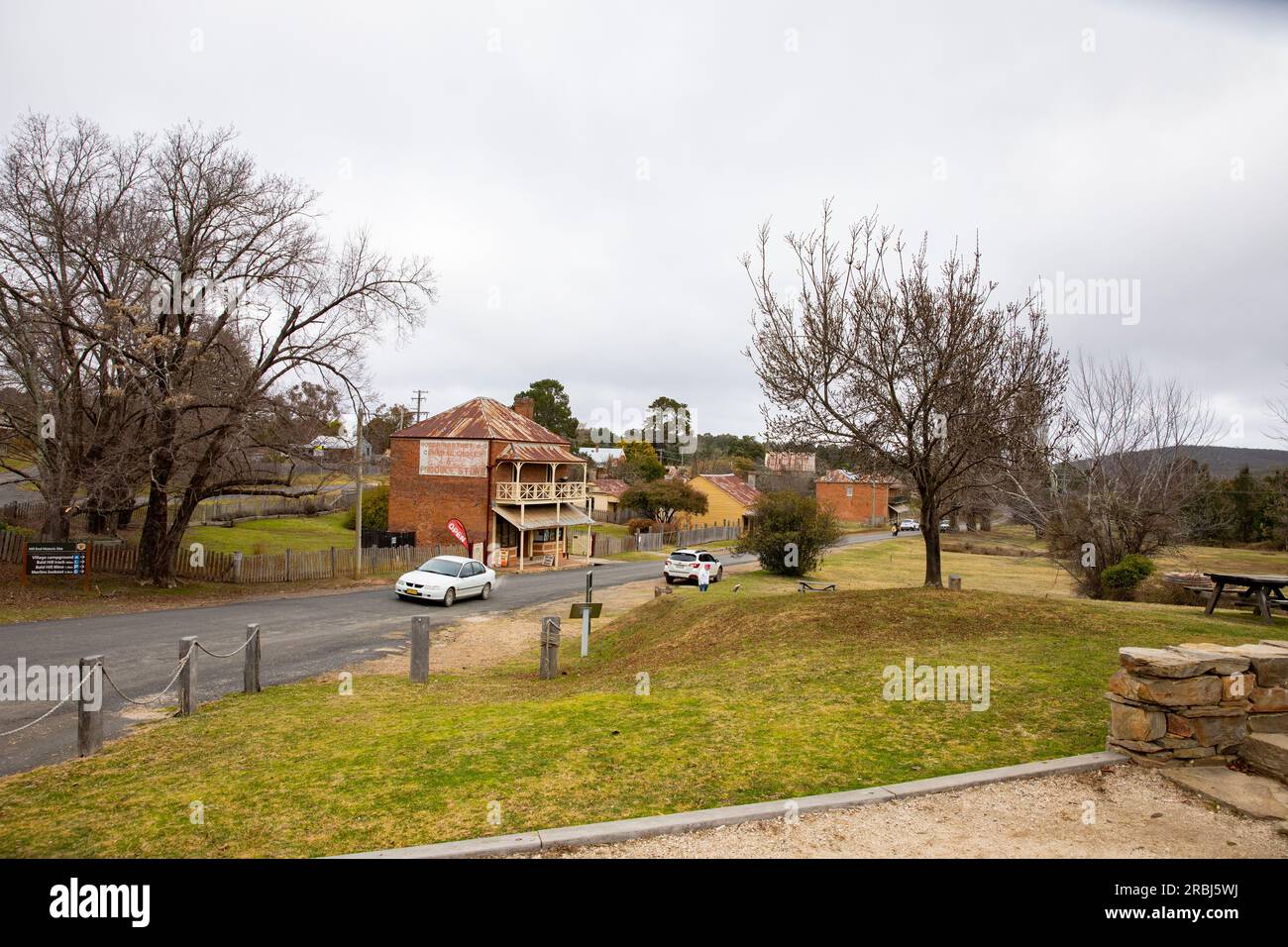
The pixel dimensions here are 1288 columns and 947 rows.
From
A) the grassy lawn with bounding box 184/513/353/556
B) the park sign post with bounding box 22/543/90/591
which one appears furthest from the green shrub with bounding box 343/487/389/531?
the park sign post with bounding box 22/543/90/591

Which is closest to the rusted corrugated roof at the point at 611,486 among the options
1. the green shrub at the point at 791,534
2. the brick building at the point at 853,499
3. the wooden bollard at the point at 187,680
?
the brick building at the point at 853,499

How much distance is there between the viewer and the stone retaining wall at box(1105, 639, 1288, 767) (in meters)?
6.05

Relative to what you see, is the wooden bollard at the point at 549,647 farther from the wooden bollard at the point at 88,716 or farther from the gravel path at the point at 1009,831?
the gravel path at the point at 1009,831

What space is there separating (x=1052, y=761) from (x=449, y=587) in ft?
64.5

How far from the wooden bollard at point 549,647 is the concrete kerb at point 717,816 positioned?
293 inches

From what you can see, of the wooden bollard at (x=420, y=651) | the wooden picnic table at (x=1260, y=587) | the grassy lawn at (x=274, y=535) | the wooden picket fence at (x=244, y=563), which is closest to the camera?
the wooden bollard at (x=420, y=651)

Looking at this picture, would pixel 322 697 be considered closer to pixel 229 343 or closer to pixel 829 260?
pixel 829 260

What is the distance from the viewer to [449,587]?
916 inches

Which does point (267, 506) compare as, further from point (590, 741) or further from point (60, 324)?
point (590, 741)

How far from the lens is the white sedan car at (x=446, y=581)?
2297 cm

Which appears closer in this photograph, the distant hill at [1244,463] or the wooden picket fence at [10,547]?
the wooden picket fence at [10,547]

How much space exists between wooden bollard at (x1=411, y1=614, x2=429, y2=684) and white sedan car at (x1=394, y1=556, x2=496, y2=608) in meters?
10.8

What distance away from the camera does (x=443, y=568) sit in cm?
2409

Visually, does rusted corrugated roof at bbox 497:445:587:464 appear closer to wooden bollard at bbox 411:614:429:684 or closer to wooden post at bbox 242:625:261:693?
wooden bollard at bbox 411:614:429:684
